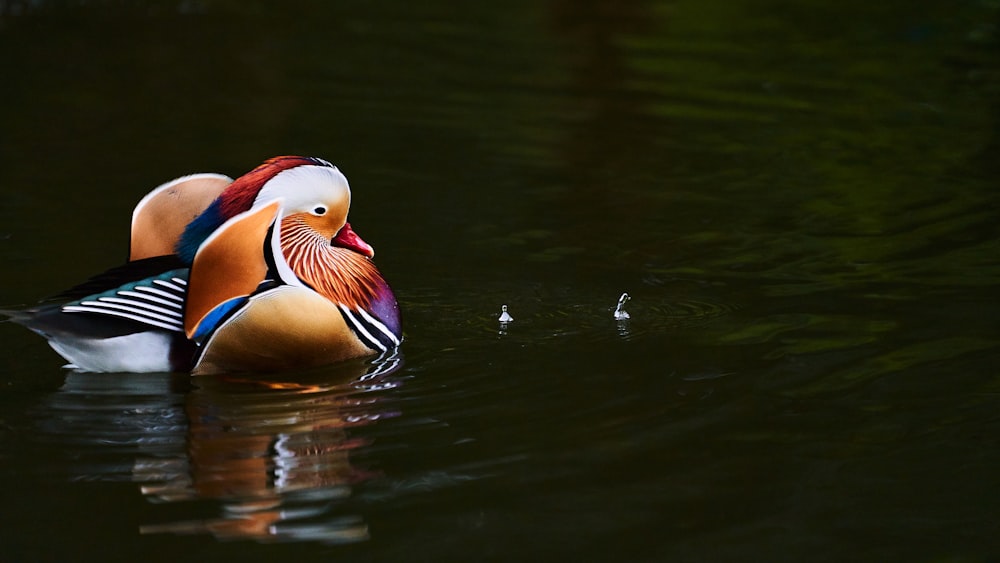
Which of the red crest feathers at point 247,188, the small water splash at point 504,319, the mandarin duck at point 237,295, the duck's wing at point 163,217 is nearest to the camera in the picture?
the mandarin duck at point 237,295

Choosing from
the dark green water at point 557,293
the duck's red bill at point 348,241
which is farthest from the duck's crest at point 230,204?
the dark green water at point 557,293

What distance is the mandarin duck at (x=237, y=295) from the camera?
5586 mm

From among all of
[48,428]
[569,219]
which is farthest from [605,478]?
[569,219]

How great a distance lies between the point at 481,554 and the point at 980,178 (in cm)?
557

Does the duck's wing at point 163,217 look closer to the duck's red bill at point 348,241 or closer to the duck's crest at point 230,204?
the duck's crest at point 230,204

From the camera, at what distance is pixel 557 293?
6996 mm

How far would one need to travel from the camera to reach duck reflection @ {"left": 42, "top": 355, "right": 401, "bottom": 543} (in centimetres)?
451

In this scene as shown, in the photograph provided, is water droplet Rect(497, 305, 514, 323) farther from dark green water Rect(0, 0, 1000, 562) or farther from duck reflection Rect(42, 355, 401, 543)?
duck reflection Rect(42, 355, 401, 543)

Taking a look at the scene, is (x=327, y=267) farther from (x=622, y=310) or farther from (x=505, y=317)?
(x=622, y=310)

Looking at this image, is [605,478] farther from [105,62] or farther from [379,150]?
[105,62]

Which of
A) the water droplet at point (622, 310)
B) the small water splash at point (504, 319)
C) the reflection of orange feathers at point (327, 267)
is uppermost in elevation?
the reflection of orange feathers at point (327, 267)

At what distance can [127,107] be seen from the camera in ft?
35.6

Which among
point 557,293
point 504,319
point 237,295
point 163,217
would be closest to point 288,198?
point 237,295

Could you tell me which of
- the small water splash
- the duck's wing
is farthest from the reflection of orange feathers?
the small water splash
